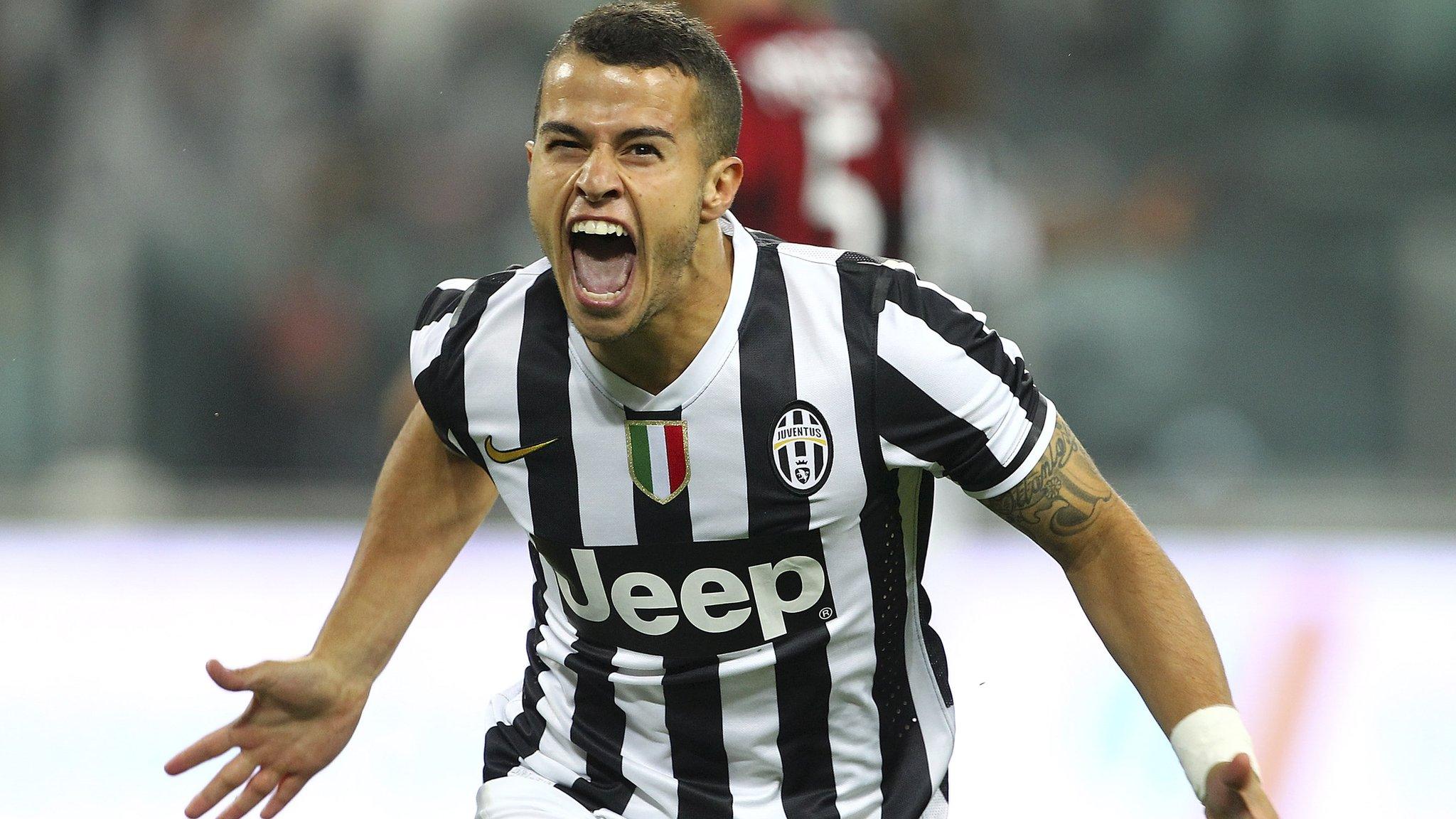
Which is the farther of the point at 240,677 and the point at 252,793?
the point at 252,793

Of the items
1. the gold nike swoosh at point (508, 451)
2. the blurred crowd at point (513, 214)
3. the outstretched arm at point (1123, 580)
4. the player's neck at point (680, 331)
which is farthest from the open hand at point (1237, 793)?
the blurred crowd at point (513, 214)

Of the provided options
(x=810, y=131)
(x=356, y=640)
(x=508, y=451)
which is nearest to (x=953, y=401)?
(x=508, y=451)

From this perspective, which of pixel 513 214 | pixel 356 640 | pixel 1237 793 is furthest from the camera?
pixel 513 214

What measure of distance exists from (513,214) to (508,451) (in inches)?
209

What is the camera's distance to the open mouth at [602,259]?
2.19 metres

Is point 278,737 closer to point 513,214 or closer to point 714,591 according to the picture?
point 714,591

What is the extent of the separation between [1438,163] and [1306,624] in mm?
3346

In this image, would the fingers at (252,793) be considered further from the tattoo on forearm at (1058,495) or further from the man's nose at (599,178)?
the tattoo on forearm at (1058,495)

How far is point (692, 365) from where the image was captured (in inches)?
91.8

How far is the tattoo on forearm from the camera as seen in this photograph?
226 cm

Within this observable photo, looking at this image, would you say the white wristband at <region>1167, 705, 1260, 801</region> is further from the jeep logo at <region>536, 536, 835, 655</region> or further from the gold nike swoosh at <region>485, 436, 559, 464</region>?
the gold nike swoosh at <region>485, 436, 559, 464</region>

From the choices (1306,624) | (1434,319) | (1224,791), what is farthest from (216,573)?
(1434,319)

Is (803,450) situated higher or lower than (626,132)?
lower

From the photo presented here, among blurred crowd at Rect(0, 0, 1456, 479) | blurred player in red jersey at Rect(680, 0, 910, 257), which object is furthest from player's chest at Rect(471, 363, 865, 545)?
blurred crowd at Rect(0, 0, 1456, 479)
